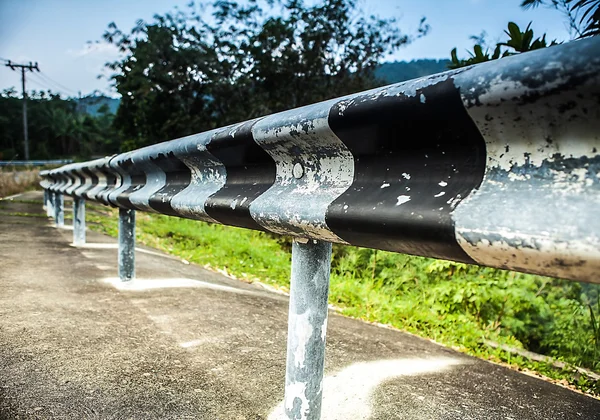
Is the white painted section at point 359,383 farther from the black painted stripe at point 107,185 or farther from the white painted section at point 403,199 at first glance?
the black painted stripe at point 107,185

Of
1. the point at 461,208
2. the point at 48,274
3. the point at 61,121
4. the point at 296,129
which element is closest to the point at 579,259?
the point at 461,208

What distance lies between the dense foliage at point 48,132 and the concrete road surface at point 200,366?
55698 millimetres

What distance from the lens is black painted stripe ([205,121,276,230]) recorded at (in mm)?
1261

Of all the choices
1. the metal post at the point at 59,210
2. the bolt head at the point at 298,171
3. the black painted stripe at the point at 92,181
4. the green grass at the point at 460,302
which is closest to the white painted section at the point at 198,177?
the bolt head at the point at 298,171

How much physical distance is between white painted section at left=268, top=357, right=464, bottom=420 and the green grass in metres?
1.03

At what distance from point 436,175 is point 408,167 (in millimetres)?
71

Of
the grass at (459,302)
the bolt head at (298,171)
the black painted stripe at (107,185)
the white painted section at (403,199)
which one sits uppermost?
the bolt head at (298,171)

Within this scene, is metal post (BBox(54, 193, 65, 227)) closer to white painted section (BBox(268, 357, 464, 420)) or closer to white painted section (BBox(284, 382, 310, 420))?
white painted section (BBox(268, 357, 464, 420))

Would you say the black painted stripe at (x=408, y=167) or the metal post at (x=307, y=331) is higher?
the black painted stripe at (x=408, y=167)

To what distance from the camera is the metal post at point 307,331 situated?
1156mm

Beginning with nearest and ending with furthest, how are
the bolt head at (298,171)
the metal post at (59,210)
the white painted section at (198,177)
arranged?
the bolt head at (298,171)
the white painted section at (198,177)
the metal post at (59,210)

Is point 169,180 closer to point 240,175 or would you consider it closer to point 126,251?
point 240,175

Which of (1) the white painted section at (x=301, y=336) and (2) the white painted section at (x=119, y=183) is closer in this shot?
(1) the white painted section at (x=301, y=336)

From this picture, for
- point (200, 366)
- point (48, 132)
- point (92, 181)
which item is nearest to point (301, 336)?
point (200, 366)
